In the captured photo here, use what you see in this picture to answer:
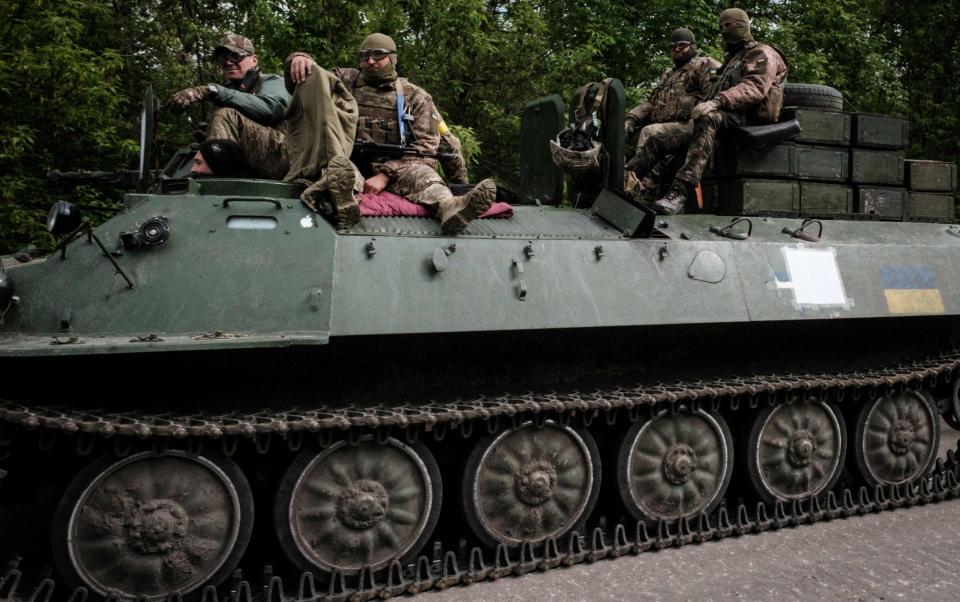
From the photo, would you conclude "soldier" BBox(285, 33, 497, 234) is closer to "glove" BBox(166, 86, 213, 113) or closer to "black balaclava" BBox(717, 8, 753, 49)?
"glove" BBox(166, 86, 213, 113)

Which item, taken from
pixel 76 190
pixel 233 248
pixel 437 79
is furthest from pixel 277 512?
pixel 437 79

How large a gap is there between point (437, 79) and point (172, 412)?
8.60 meters

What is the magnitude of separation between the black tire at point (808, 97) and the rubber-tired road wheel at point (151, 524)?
5333mm

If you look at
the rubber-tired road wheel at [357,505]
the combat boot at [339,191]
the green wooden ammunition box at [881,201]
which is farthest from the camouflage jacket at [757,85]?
the rubber-tired road wheel at [357,505]

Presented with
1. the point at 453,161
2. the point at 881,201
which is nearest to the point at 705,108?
the point at 881,201

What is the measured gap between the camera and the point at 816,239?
21.0 feet

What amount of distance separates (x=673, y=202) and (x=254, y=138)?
308cm

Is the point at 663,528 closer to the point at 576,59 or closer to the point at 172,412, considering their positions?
the point at 172,412

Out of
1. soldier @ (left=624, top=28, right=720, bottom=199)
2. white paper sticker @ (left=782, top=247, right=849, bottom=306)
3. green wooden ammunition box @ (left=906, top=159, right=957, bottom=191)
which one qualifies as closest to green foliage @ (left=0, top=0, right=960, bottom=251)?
soldier @ (left=624, top=28, right=720, bottom=199)

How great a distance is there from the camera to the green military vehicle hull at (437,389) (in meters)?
4.45

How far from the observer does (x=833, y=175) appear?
7.11m

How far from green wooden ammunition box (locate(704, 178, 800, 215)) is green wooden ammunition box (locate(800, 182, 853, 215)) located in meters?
0.08

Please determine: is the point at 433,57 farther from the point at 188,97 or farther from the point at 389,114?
the point at 188,97

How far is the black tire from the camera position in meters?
7.29
